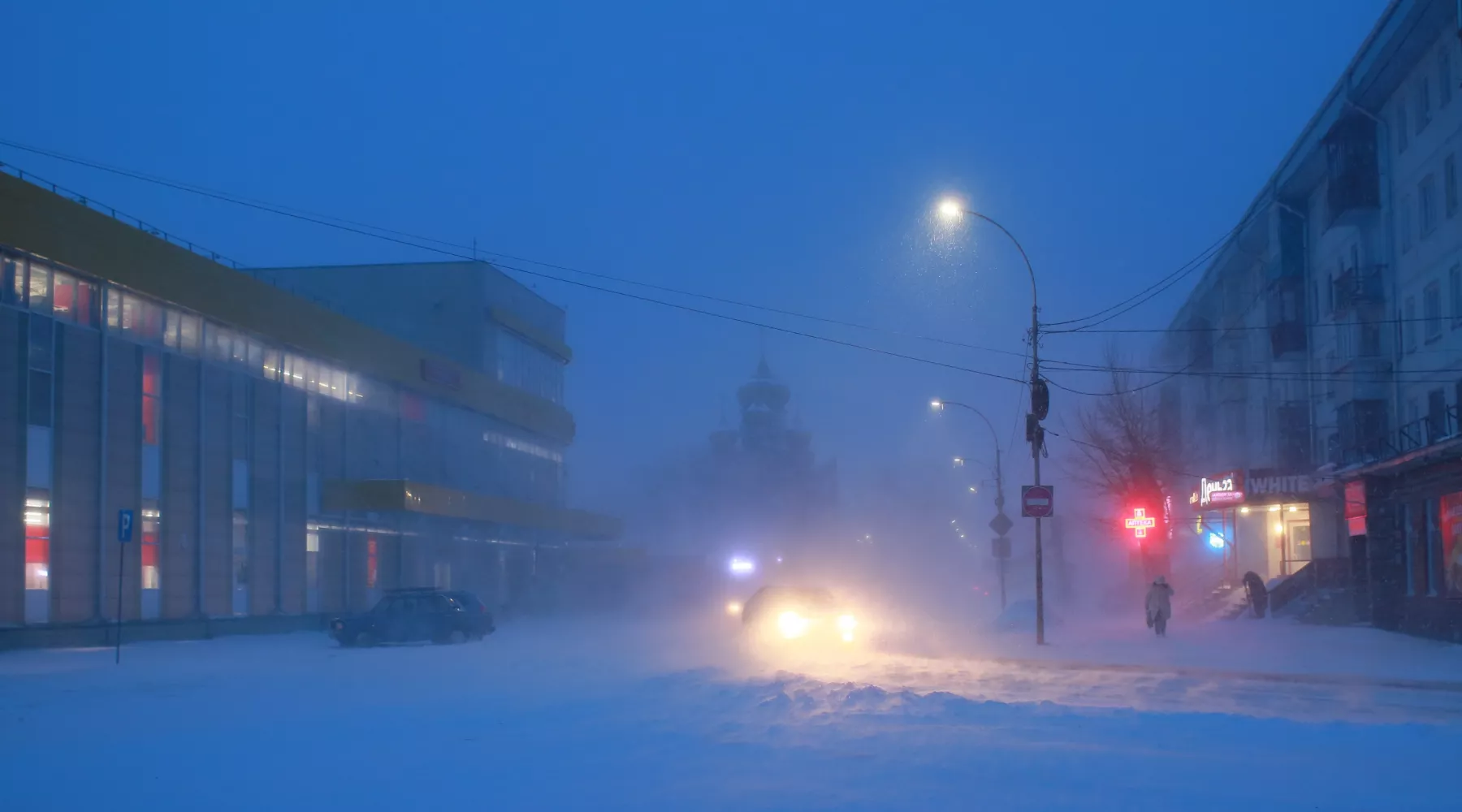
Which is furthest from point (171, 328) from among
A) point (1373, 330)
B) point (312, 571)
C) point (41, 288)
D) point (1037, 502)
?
point (1373, 330)

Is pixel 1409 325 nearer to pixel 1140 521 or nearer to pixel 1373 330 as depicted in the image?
pixel 1373 330

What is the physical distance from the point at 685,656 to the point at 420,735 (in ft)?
38.9

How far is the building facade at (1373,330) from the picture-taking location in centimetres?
2814

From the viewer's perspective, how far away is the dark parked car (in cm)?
3043

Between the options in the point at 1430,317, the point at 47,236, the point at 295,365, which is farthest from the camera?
the point at 295,365

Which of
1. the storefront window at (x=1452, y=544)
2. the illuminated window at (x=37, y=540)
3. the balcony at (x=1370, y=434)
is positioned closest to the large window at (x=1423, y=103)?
the balcony at (x=1370, y=434)

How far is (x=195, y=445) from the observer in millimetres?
33625

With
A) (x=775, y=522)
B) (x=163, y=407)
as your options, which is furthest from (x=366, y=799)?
(x=775, y=522)

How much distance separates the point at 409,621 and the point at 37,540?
28.4 feet

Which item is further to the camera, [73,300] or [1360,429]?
[1360,429]

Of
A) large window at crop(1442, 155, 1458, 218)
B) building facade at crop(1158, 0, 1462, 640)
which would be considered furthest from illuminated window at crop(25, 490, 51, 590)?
large window at crop(1442, 155, 1458, 218)

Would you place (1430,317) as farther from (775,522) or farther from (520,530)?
(775,522)

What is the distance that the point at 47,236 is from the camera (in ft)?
91.1

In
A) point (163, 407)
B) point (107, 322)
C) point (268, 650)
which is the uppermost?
point (107, 322)
